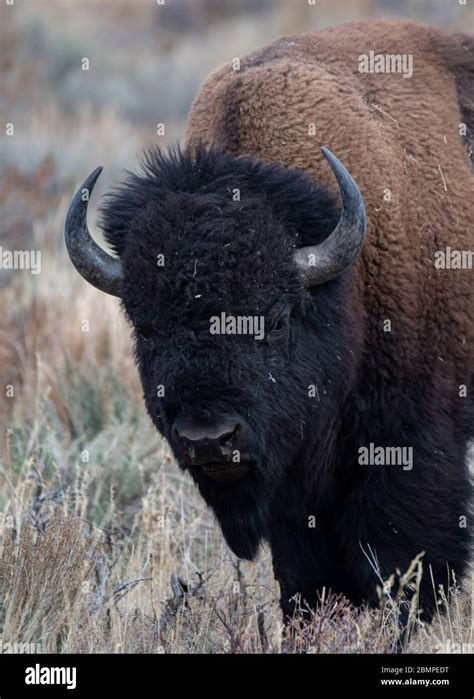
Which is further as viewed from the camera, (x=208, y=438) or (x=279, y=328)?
(x=279, y=328)

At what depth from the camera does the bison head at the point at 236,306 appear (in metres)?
4.33

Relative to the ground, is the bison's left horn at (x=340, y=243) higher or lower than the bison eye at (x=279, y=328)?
higher

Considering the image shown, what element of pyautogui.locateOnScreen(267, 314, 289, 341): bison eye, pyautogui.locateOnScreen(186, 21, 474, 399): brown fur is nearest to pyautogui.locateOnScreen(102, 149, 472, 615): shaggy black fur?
pyautogui.locateOnScreen(267, 314, 289, 341): bison eye

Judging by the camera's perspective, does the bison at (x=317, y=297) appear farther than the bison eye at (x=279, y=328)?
No

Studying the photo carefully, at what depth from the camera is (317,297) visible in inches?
188

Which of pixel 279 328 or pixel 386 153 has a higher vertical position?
pixel 386 153

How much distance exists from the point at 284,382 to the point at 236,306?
1.39ft

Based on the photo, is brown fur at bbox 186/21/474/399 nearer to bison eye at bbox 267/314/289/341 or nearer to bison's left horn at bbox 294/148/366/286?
bison's left horn at bbox 294/148/366/286

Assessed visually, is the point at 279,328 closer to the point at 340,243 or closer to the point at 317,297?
the point at 317,297

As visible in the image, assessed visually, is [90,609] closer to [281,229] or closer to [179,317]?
[179,317]

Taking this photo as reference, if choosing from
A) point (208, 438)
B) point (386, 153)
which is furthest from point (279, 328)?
point (386, 153)

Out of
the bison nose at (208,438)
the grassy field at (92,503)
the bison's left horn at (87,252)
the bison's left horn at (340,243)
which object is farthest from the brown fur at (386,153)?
the grassy field at (92,503)

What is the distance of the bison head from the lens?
4.33 meters

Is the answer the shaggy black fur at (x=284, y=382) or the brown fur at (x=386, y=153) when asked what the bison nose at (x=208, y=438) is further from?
the brown fur at (x=386, y=153)
